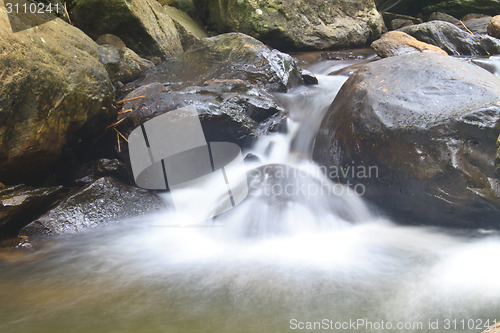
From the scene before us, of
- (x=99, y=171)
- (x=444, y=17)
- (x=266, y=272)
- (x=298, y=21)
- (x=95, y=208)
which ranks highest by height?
(x=298, y=21)

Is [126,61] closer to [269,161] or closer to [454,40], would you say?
[269,161]

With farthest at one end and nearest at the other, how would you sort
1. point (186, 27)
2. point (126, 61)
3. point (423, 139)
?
1. point (186, 27)
2. point (126, 61)
3. point (423, 139)

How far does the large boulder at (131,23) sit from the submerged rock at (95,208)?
3.04 metres

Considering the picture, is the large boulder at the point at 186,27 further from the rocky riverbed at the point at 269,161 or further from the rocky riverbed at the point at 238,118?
the rocky riverbed at the point at 269,161

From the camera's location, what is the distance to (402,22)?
33.1 ft

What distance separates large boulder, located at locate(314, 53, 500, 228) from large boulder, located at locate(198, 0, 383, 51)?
4.51 m

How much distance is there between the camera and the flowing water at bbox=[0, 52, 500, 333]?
206 cm

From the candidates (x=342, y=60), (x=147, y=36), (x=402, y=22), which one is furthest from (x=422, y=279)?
(x=402, y=22)

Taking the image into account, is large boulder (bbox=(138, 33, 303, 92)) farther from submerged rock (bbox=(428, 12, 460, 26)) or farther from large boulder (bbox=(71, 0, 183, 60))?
submerged rock (bbox=(428, 12, 460, 26))

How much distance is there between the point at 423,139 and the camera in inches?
120

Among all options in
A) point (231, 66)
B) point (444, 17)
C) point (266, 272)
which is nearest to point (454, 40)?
point (444, 17)

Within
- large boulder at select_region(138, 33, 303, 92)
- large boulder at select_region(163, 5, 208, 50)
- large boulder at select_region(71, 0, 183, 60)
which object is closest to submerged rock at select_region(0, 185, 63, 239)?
large boulder at select_region(138, 33, 303, 92)

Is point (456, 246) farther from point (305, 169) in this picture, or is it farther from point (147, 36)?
point (147, 36)

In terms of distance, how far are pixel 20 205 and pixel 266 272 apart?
2061 millimetres
